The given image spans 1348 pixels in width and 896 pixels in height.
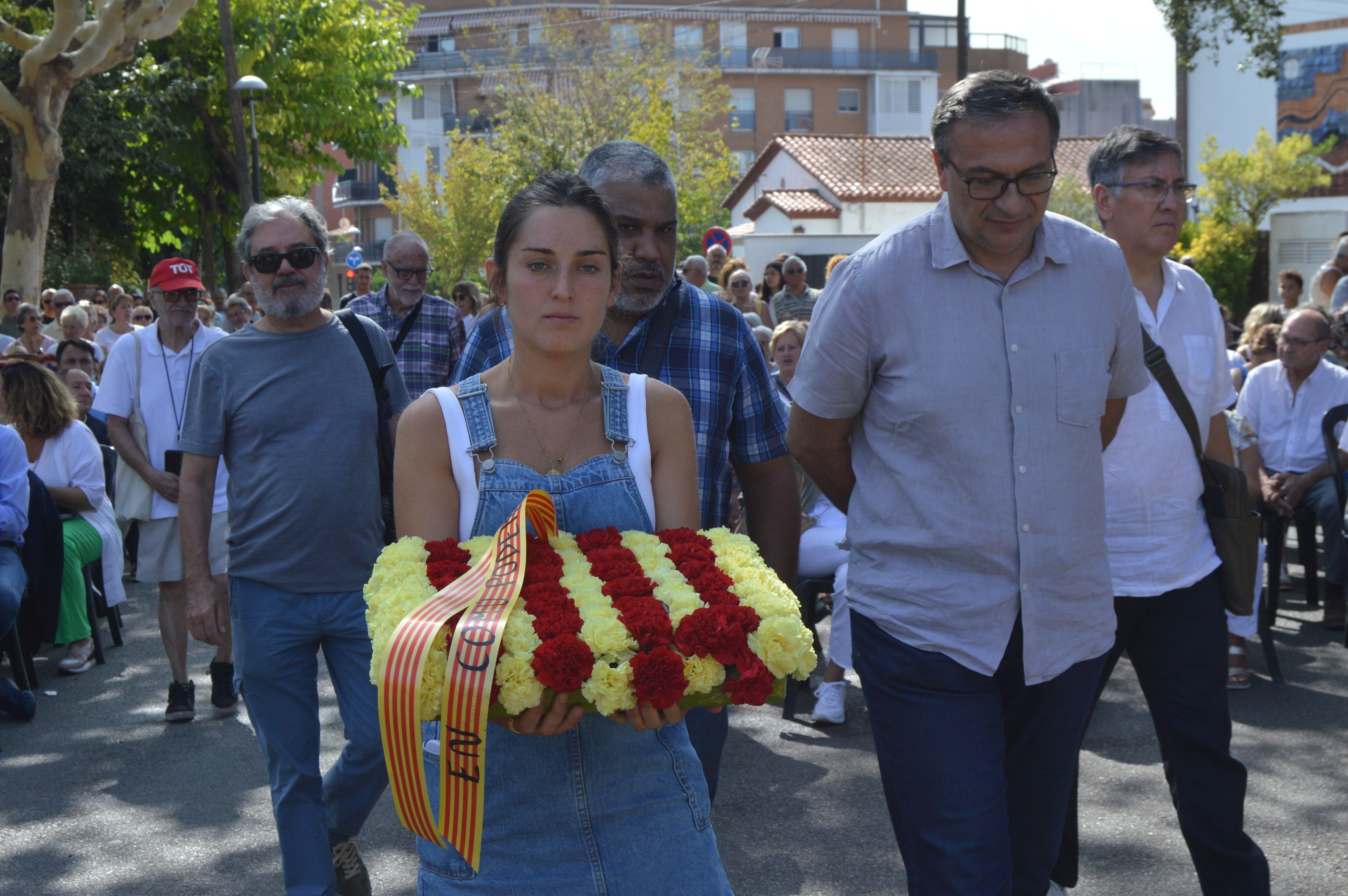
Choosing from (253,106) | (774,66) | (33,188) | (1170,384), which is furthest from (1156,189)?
(774,66)

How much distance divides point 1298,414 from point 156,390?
681 cm

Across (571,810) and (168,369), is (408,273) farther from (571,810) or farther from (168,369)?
(571,810)

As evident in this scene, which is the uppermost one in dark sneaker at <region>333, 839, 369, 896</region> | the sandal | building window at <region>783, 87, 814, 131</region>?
building window at <region>783, 87, 814, 131</region>

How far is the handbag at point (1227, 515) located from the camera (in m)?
3.39

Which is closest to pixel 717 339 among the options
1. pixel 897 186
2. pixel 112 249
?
pixel 112 249

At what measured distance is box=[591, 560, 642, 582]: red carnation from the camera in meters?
2.10

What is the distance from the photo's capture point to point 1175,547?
11.0ft

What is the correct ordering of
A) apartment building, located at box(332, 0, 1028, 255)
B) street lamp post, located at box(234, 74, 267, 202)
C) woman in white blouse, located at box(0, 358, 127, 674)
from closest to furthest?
woman in white blouse, located at box(0, 358, 127, 674)
street lamp post, located at box(234, 74, 267, 202)
apartment building, located at box(332, 0, 1028, 255)

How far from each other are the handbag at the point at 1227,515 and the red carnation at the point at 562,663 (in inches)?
81.4

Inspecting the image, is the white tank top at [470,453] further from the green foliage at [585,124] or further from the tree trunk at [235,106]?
the green foliage at [585,124]

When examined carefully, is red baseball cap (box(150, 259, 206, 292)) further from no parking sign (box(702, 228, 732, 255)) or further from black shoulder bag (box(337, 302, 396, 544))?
no parking sign (box(702, 228, 732, 255))

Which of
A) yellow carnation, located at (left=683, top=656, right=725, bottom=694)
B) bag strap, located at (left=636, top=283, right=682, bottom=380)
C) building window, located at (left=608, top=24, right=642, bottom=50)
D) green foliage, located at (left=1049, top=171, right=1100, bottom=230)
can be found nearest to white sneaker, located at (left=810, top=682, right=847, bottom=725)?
bag strap, located at (left=636, top=283, right=682, bottom=380)

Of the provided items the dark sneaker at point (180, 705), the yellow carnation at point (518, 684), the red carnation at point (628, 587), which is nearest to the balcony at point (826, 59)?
the dark sneaker at point (180, 705)

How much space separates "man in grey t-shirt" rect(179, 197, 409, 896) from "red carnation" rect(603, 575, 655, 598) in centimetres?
217
